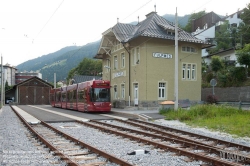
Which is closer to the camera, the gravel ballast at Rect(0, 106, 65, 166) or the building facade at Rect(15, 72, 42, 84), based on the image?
the gravel ballast at Rect(0, 106, 65, 166)

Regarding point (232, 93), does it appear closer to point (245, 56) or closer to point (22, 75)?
point (245, 56)

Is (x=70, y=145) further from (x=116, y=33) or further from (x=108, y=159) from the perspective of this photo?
(x=116, y=33)

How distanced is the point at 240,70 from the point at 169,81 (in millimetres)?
9869

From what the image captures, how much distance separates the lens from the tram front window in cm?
2356

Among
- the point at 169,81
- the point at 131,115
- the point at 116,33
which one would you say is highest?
the point at 116,33

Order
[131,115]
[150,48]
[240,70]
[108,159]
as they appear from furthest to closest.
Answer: [240,70] → [150,48] → [131,115] → [108,159]

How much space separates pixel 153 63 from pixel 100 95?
Answer: 22.9 ft

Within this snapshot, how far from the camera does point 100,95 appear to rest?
23.8 m

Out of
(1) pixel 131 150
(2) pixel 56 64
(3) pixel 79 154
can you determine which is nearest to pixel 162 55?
(1) pixel 131 150

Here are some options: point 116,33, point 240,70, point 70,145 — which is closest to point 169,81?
point 116,33

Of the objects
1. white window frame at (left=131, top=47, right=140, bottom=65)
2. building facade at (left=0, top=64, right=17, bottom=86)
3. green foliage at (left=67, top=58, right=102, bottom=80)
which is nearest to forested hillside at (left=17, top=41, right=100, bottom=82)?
green foliage at (left=67, top=58, right=102, bottom=80)

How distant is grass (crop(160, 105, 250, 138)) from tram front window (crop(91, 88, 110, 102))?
20.1 ft

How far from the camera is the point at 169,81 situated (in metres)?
28.6

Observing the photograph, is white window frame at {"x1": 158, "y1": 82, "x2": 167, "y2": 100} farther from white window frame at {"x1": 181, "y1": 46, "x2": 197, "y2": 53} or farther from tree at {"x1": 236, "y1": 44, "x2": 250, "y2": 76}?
tree at {"x1": 236, "y1": 44, "x2": 250, "y2": 76}
